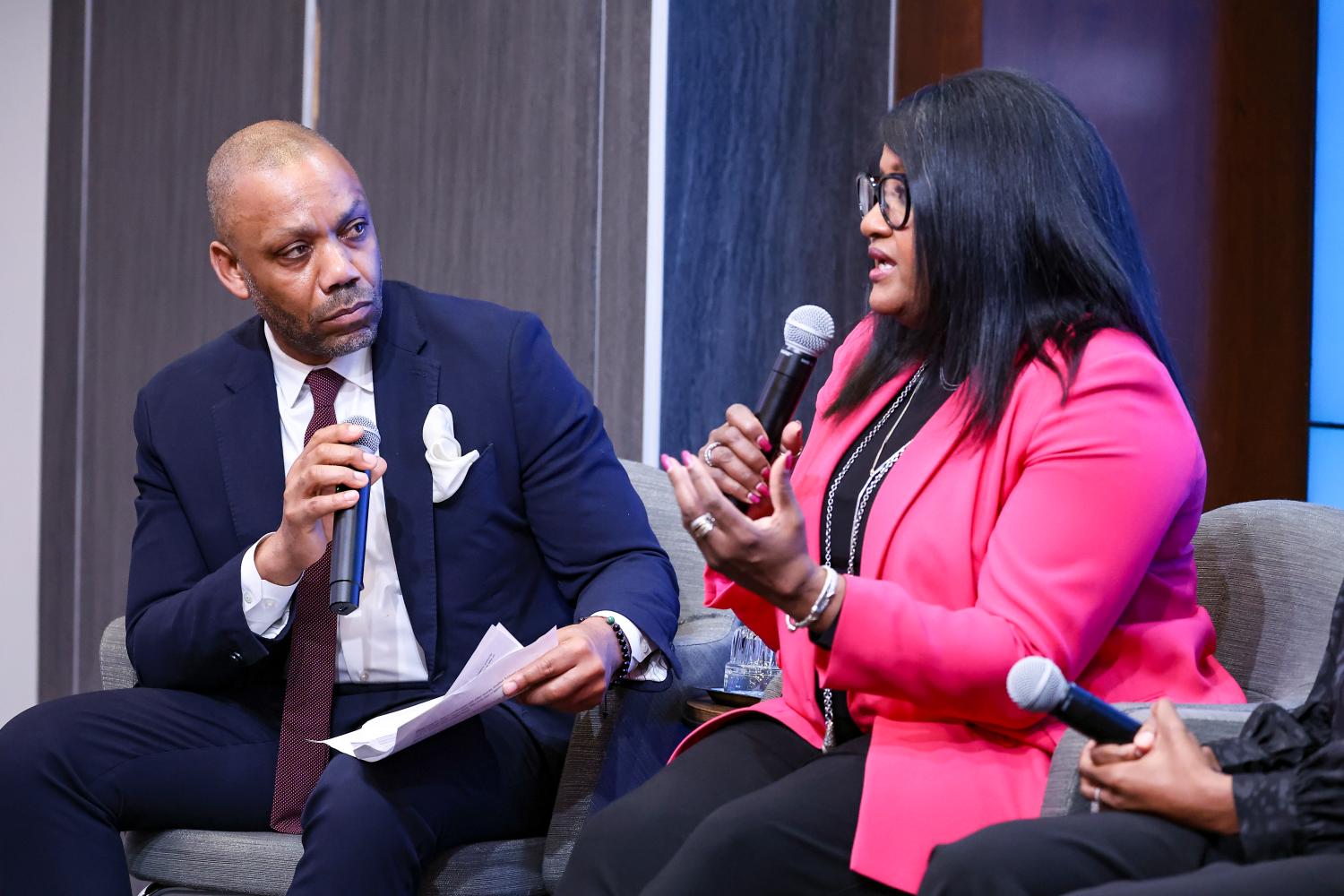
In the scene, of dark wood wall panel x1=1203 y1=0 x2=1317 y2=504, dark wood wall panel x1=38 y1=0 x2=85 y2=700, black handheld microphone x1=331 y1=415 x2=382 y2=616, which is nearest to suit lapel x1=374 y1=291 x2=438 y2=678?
black handheld microphone x1=331 y1=415 x2=382 y2=616

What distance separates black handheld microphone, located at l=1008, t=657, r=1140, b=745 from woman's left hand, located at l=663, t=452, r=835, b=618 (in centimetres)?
30

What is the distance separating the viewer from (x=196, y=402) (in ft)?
8.04

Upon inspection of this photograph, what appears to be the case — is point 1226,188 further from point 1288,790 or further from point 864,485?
point 1288,790

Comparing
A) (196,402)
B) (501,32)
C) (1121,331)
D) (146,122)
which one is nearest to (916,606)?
(1121,331)

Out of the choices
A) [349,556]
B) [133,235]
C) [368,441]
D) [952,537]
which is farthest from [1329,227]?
[133,235]

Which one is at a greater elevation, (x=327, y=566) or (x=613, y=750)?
(x=327, y=566)

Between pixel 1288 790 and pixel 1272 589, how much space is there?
65cm

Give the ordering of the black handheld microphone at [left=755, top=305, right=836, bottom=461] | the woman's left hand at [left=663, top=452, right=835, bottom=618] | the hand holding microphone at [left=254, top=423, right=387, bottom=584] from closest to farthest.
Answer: the woman's left hand at [left=663, top=452, right=835, bottom=618] < the black handheld microphone at [left=755, top=305, right=836, bottom=461] < the hand holding microphone at [left=254, top=423, right=387, bottom=584]

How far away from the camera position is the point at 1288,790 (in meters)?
1.50

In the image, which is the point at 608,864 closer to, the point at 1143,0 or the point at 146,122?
the point at 1143,0

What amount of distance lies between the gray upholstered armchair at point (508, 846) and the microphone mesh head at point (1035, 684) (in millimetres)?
947

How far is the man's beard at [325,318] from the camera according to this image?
2363 millimetres

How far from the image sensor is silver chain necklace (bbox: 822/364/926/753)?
1.93m

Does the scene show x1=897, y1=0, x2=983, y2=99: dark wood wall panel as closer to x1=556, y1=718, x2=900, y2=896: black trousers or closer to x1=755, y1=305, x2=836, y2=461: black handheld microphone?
x1=755, y1=305, x2=836, y2=461: black handheld microphone
